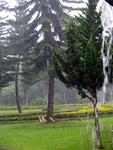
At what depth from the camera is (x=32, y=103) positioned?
75.4 metres

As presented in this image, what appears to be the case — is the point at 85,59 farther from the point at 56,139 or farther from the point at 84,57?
the point at 56,139

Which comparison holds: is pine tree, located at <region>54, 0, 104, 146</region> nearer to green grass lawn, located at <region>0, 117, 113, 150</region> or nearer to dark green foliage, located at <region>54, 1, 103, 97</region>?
dark green foliage, located at <region>54, 1, 103, 97</region>

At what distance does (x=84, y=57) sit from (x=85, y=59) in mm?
142

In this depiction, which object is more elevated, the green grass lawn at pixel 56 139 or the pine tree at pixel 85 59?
the pine tree at pixel 85 59

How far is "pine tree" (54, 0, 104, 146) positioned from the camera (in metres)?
19.5

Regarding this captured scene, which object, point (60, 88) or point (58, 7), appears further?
point (60, 88)

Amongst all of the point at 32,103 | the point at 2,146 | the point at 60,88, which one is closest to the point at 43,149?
the point at 2,146

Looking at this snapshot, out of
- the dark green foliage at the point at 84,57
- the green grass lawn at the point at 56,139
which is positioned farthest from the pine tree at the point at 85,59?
the green grass lawn at the point at 56,139

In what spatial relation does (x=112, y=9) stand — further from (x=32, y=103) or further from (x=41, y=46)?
(x=32, y=103)

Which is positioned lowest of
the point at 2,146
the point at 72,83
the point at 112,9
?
the point at 2,146

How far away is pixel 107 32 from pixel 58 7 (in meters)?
18.4

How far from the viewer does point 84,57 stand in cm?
1959

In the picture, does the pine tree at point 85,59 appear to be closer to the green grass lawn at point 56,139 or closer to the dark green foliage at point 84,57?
the dark green foliage at point 84,57

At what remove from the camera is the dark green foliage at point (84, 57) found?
19.5 m
